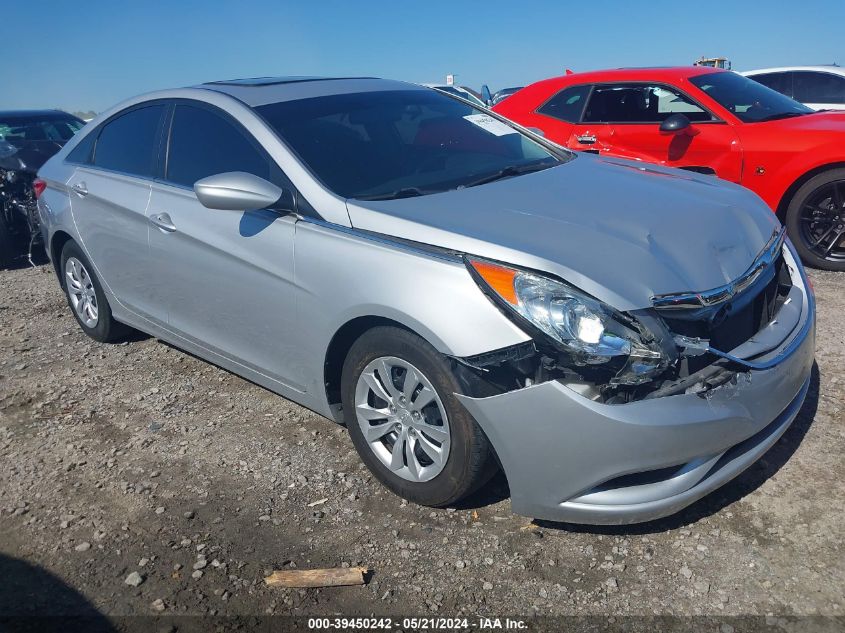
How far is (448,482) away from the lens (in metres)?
2.81

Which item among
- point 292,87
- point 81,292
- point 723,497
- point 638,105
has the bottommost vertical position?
point 723,497

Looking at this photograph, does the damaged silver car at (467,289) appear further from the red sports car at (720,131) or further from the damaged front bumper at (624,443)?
the red sports car at (720,131)

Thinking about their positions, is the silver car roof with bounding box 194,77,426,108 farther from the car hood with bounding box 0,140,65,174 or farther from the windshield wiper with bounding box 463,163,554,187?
the car hood with bounding box 0,140,65,174

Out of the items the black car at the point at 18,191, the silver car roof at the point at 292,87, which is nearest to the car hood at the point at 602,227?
the silver car roof at the point at 292,87

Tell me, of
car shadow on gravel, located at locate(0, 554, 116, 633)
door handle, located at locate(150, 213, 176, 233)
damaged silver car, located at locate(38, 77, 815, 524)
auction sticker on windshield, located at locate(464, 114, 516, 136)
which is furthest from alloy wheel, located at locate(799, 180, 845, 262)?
car shadow on gravel, located at locate(0, 554, 116, 633)

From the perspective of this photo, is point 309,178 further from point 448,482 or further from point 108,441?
point 108,441

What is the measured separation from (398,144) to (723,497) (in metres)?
2.15

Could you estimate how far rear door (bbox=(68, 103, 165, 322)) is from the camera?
13.6ft

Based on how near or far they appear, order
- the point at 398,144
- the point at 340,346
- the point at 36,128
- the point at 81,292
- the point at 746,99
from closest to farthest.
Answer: the point at 340,346, the point at 398,144, the point at 81,292, the point at 746,99, the point at 36,128

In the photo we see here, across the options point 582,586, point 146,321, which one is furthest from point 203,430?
point 582,586

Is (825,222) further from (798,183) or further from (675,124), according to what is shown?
(675,124)

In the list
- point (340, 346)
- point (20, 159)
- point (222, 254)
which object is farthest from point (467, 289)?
point (20, 159)

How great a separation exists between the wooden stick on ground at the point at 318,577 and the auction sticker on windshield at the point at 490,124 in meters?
2.45

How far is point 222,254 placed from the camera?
351 centimetres
